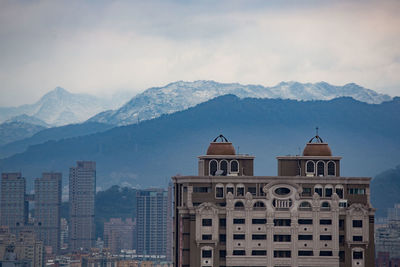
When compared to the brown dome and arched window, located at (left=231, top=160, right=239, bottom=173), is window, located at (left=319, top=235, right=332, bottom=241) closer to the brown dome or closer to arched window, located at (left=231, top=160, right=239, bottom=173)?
the brown dome

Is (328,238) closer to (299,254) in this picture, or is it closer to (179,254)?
(299,254)

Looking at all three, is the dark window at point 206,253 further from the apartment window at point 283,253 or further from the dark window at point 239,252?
the apartment window at point 283,253

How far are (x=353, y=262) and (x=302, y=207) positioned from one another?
4814 millimetres

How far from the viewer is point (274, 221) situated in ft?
272

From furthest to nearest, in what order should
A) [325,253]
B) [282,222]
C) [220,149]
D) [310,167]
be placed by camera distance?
[220,149], [310,167], [325,253], [282,222]

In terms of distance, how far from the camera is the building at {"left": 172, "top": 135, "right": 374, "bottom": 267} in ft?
271

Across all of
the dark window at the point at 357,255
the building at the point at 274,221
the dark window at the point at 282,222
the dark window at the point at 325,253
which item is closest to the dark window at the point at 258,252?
the building at the point at 274,221

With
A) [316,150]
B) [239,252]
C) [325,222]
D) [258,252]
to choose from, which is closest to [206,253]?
[239,252]

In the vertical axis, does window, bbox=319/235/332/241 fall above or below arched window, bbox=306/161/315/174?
below

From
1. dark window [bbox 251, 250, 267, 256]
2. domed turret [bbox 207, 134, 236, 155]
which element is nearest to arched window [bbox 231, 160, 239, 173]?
domed turret [bbox 207, 134, 236, 155]

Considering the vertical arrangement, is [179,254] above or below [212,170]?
below

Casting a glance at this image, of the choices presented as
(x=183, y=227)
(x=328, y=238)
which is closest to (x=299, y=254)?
(x=328, y=238)

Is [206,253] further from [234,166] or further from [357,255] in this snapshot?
[357,255]

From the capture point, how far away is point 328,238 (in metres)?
83.3
